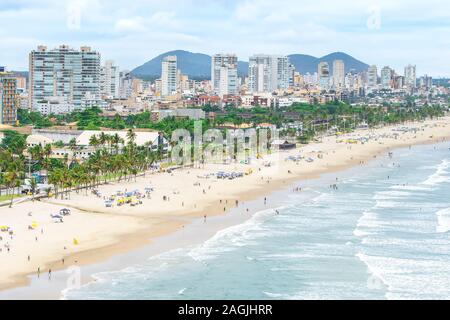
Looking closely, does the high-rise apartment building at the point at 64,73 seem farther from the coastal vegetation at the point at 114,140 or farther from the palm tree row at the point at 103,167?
the palm tree row at the point at 103,167

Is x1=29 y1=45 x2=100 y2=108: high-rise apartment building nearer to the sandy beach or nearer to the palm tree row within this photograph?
the sandy beach

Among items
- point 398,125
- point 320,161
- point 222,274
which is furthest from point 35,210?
point 398,125

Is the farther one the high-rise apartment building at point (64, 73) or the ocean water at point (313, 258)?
the high-rise apartment building at point (64, 73)

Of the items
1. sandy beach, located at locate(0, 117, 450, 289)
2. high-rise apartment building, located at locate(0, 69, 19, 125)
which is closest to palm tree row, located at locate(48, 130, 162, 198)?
sandy beach, located at locate(0, 117, 450, 289)

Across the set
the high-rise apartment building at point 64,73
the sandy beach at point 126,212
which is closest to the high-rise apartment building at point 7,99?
the high-rise apartment building at point 64,73

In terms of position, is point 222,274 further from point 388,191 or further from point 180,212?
point 388,191

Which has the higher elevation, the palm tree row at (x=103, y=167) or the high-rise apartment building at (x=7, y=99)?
the high-rise apartment building at (x=7, y=99)
